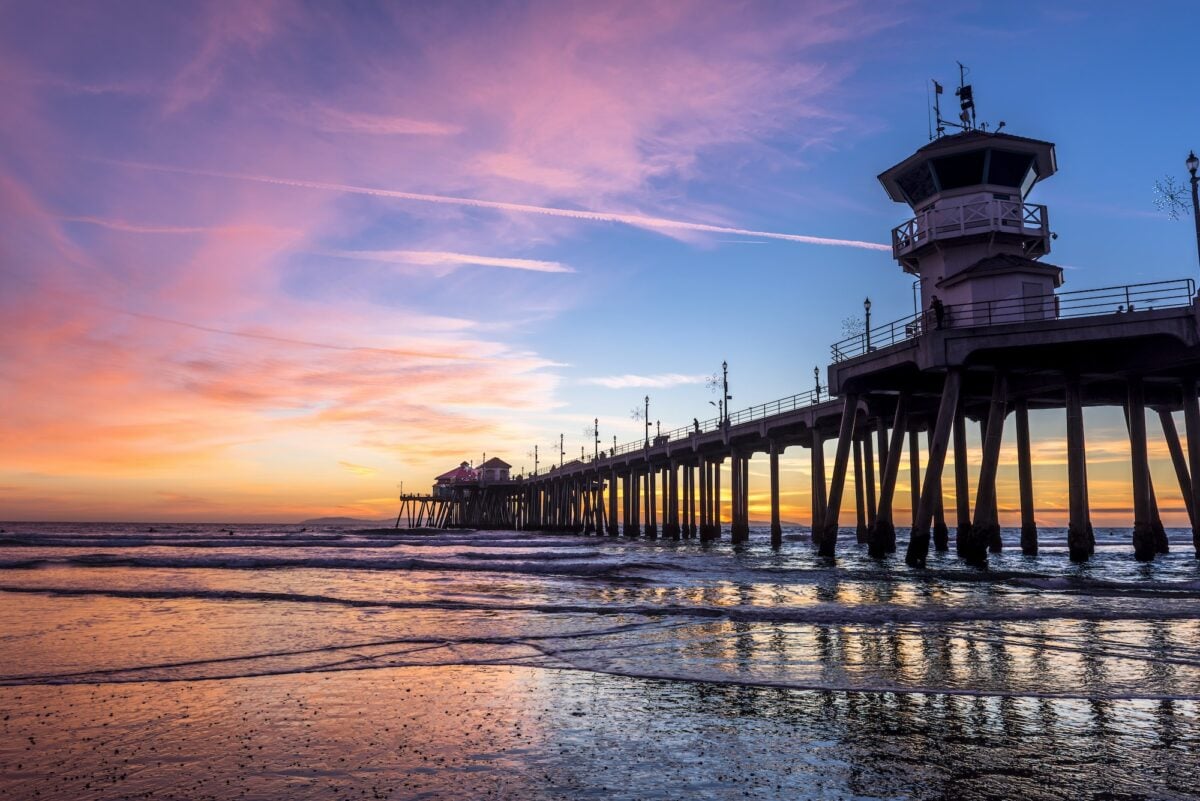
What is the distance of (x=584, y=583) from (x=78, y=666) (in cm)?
1436

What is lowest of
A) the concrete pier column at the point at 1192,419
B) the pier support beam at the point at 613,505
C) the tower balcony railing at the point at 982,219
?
the pier support beam at the point at 613,505

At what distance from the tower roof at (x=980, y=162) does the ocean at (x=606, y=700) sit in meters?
20.5

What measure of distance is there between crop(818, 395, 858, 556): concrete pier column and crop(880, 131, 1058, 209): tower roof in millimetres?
9632

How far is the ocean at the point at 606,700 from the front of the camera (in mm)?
4723

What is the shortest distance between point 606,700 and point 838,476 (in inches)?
995

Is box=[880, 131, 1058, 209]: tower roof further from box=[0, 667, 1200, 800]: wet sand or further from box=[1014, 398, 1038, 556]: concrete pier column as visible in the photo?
box=[0, 667, 1200, 800]: wet sand

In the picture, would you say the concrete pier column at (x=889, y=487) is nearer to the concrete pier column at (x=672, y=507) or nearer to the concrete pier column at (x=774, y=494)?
the concrete pier column at (x=774, y=494)

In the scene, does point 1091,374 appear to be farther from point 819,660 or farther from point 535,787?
point 535,787

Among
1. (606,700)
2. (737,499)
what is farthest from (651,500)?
(606,700)

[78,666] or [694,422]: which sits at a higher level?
[694,422]

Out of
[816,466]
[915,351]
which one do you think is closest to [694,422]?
[816,466]

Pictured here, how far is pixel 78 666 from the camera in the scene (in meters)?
9.07

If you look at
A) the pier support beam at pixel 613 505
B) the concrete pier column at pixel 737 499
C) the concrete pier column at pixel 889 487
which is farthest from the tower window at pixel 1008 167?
the pier support beam at pixel 613 505

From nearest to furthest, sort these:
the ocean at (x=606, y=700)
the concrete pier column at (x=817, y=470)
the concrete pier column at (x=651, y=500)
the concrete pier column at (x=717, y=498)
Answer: the ocean at (x=606, y=700) → the concrete pier column at (x=817, y=470) → the concrete pier column at (x=717, y=498) → the concrete pier column at (x=651, y=500)
